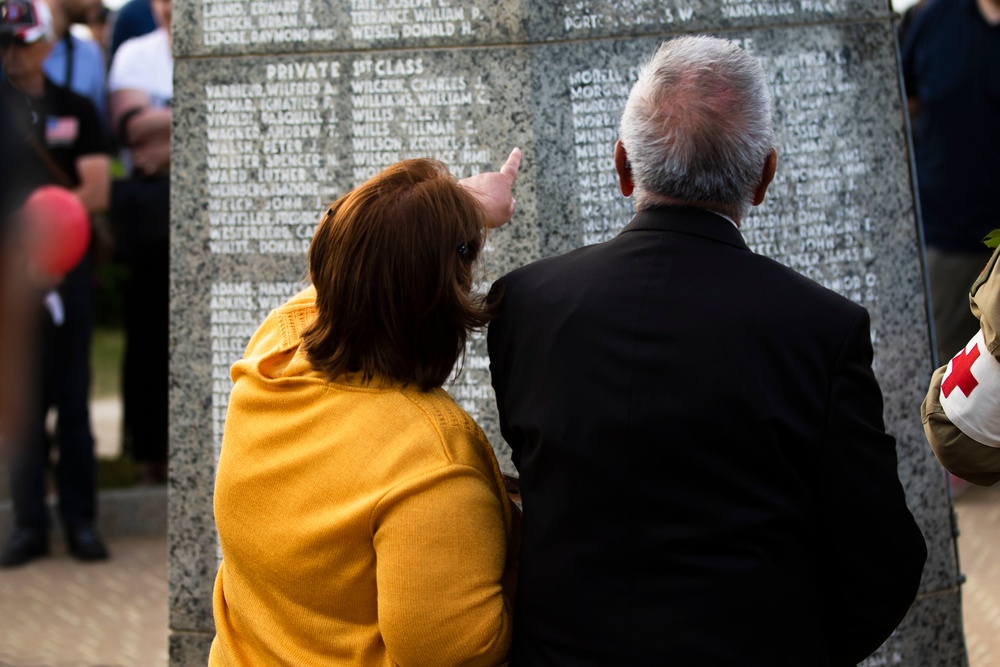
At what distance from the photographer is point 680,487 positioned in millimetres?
1777

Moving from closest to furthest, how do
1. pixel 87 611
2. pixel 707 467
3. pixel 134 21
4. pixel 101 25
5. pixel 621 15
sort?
pixel 707 467
pixel 621 15
pixel 87 611
pixel 134 21
pixel 101 25

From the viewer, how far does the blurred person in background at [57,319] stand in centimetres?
532

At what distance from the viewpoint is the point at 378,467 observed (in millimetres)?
1831

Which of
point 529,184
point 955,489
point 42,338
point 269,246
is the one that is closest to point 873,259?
point 529,184

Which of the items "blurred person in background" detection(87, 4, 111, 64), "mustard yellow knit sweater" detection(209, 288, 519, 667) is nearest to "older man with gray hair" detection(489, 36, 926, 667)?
"mustard yellow knit sweater" detection(209, 288, 519, 667)

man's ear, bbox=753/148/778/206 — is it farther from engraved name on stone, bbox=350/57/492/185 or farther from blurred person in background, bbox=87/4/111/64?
blurred person in background, bbox=87/4/111/64

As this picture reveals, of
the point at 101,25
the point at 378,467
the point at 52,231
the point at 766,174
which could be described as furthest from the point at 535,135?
the point at 101,25

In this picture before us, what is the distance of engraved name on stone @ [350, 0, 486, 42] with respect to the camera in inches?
130

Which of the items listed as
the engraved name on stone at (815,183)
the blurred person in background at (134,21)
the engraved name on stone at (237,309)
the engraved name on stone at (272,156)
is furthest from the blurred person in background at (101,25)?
the engraved name on stone at (815,183)

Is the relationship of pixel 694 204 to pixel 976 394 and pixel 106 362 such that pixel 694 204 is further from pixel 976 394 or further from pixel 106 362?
pixel 106 362

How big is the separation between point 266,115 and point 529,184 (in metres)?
0.80

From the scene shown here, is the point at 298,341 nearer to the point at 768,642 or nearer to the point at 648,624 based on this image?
the point at 648,624

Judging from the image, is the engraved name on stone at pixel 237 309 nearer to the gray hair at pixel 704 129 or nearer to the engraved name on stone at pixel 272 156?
the engraved name on stone at pixel 272 156

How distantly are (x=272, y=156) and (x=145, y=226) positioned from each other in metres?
2.84
